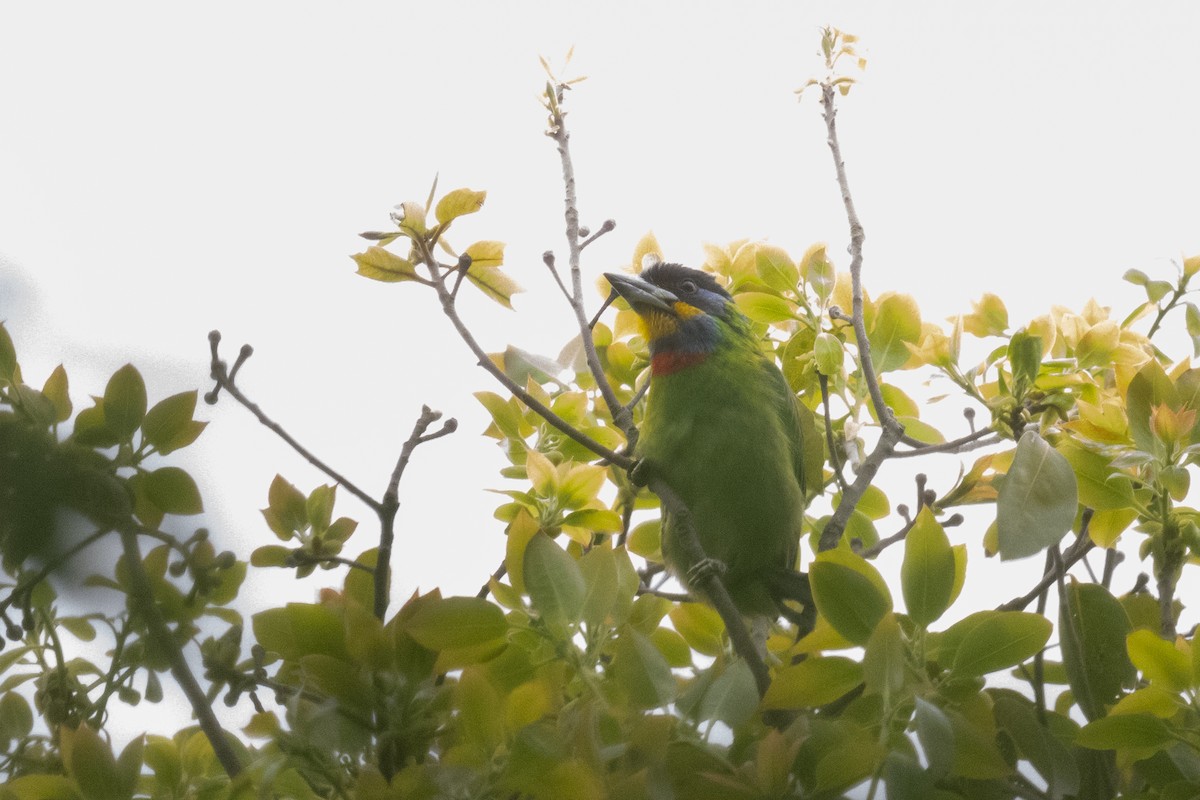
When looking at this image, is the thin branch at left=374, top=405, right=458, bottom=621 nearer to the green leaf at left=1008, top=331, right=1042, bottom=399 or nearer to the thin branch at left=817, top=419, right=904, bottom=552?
the thin branch at left=817, top=419, right=904, bottom=552

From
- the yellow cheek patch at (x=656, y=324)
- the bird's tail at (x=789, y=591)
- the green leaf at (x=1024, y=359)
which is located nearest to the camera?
the green leaf at (x=1024, y=359)

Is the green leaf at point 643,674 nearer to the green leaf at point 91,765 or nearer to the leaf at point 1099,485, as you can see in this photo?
the green leaf at point 91,765

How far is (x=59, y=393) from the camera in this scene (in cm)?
150

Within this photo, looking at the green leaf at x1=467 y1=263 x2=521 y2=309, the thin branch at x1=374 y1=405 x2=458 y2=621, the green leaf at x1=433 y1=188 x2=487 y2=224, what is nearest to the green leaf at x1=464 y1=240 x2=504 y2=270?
the green leaf at x1=467 y1=263 x2=521 y2=309

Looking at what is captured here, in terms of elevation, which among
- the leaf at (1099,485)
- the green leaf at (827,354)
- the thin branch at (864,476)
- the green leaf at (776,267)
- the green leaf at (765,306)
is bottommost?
the leaf at (1099,485)

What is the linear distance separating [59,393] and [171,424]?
15cm

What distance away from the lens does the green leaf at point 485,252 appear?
2.30 metres

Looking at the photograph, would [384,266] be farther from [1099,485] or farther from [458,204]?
[1099,485]

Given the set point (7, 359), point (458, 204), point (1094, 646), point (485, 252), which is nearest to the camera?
point (7, 359)

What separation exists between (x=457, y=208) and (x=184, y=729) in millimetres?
1105

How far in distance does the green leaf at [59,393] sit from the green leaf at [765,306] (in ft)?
5.20

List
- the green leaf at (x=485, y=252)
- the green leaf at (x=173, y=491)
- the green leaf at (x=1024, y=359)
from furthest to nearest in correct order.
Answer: the green leaf at (x=485, y=252) < the green leaf at (x=1024, y=359) < the green leaf at (x=173, y=491)

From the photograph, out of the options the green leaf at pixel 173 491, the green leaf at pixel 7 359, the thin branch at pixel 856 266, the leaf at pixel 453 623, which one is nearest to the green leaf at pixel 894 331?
the thin branch at pixel 856 266

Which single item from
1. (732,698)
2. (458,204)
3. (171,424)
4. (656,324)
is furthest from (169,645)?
(656,324)
